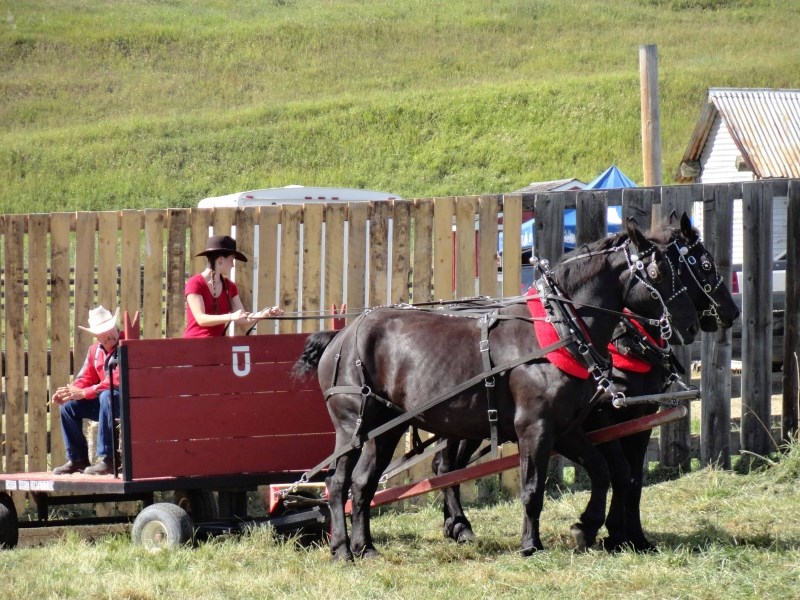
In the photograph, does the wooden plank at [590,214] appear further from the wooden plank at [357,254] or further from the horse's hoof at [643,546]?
the horse's hoof at [643,546]

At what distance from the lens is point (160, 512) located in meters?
6.89

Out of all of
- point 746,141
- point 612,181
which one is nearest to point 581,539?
point 612,181

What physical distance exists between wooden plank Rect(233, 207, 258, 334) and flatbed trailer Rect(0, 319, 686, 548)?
4.06 feet

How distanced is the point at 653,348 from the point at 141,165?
113ft

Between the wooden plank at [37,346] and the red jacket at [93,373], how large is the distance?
703 mm

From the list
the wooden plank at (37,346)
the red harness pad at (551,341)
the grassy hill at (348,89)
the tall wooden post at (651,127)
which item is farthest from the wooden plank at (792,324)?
the grassy hill at (348,89)

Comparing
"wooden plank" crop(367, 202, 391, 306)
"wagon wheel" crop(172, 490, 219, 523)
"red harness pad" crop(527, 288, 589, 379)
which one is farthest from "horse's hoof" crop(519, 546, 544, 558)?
"wooden plank" crop(367, 202, 391, 306)

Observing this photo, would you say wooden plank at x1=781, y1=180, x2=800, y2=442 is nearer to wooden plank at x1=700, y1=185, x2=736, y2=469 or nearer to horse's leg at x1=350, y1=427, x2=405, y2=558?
wooden plank at x1=700, y1=185, x2=736, y2=469

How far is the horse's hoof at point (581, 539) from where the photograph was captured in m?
6.46

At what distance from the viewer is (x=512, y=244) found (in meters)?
8.53

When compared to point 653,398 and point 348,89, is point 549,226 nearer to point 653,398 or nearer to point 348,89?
point 653,398

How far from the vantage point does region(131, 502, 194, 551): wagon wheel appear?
6.79m

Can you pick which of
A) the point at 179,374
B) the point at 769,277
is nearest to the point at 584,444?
the point at 179,374

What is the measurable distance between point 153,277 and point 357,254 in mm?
1548
